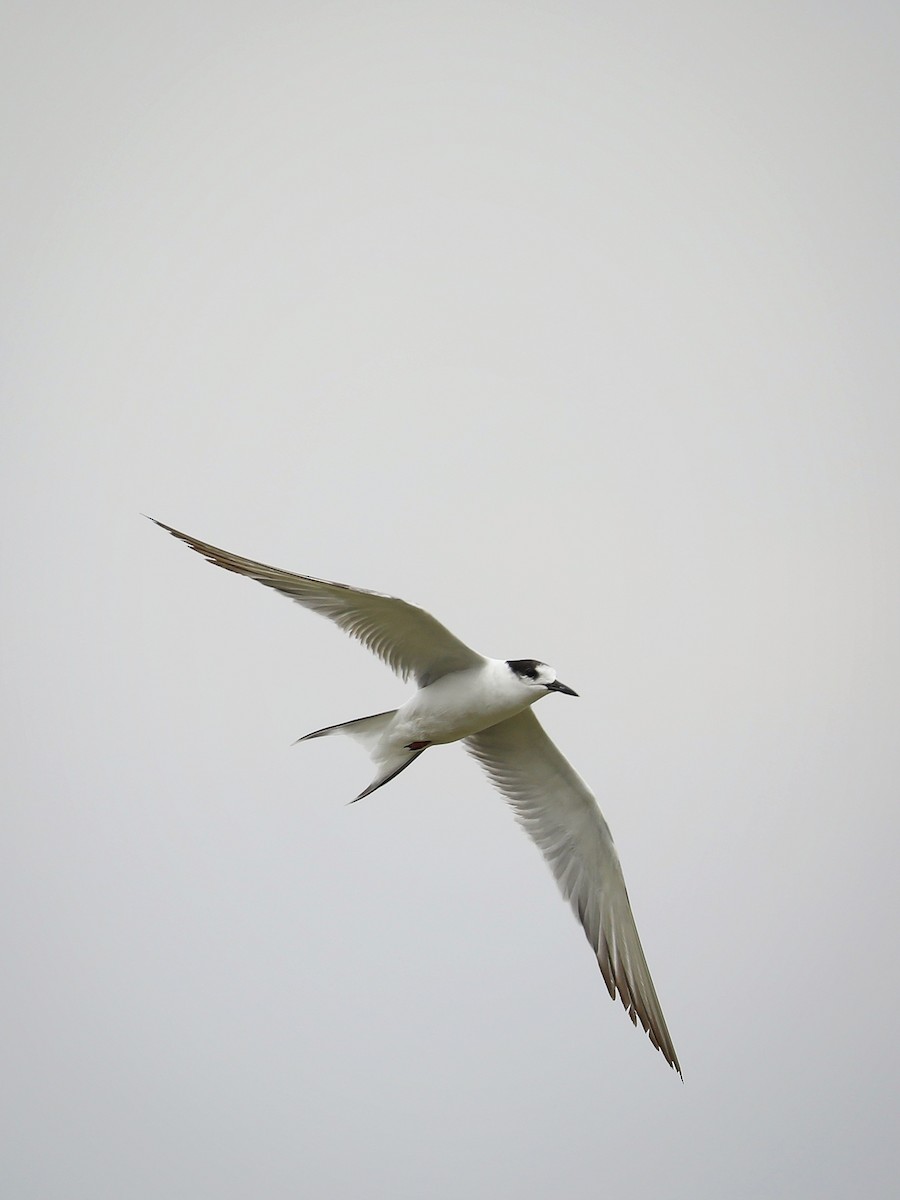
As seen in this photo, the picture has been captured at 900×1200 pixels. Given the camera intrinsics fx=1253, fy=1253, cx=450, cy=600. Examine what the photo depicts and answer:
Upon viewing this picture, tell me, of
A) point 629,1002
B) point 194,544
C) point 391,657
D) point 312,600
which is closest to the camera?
point 194,544

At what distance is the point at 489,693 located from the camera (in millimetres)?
6773

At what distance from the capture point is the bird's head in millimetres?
6621

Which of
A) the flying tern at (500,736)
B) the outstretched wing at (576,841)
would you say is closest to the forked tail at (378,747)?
the flying tern at (500,736)

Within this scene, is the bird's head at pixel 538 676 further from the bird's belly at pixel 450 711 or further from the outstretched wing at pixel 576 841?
the outstretched wing at pixel 576 841

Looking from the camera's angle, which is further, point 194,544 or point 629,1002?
point 629,1002

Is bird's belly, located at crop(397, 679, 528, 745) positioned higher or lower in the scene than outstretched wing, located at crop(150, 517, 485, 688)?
lower

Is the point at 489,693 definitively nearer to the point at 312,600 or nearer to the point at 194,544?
the point at 312,600

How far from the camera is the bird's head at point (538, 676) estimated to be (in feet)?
21.7

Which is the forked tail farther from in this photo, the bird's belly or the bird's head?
the bird's head

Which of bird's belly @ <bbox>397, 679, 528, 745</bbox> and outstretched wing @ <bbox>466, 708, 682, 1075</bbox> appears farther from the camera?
outstretched wing @ <bbox>466, 708, 682, 1075</bbox>

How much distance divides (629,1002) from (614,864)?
0.81m

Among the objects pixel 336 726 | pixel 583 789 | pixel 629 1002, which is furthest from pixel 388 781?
pixel 629 1002

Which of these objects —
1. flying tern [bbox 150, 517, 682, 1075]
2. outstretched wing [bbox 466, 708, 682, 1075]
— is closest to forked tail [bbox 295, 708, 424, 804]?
flying tern [bbox 150, 517, 682, 1075]

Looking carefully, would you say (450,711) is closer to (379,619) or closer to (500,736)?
(379,619)
